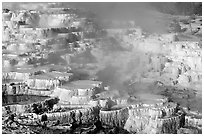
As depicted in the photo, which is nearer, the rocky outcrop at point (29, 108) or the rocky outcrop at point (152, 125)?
the rocky outcrop at point (152, 125)

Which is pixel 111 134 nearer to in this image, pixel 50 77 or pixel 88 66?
pixel 50 77

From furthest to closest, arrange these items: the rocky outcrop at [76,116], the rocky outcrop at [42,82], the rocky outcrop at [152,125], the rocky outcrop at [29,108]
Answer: the rocky outcrop at [42,82], the rocky outcrop at [29,108], the rocky outcrop at [76,116], the rocky outcrop at [152,125]

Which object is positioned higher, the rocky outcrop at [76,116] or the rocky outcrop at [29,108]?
the rocky outcrop at [29,108]

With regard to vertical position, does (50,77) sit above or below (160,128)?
above

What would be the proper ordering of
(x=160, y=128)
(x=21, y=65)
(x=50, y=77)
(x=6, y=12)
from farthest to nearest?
1. (x=6, y=12)
2. (x=21, y=65)
3. (x=50, y=77)
4. (x=160, y=128)

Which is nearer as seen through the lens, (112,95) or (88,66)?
(112,95)

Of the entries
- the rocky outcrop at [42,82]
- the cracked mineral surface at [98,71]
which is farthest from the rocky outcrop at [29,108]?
the rocky outcrop at [42,82]

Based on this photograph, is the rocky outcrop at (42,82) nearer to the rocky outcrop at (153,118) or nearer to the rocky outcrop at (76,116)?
the rocky outcrop at (76,116)

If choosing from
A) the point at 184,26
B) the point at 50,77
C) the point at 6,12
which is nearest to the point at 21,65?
the point at 50,77

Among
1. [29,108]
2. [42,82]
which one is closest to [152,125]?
[29,108]

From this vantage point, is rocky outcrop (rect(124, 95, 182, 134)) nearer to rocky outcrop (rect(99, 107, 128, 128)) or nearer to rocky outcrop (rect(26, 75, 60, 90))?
rocky outcrop (rect(99, 107, 128, 128))
